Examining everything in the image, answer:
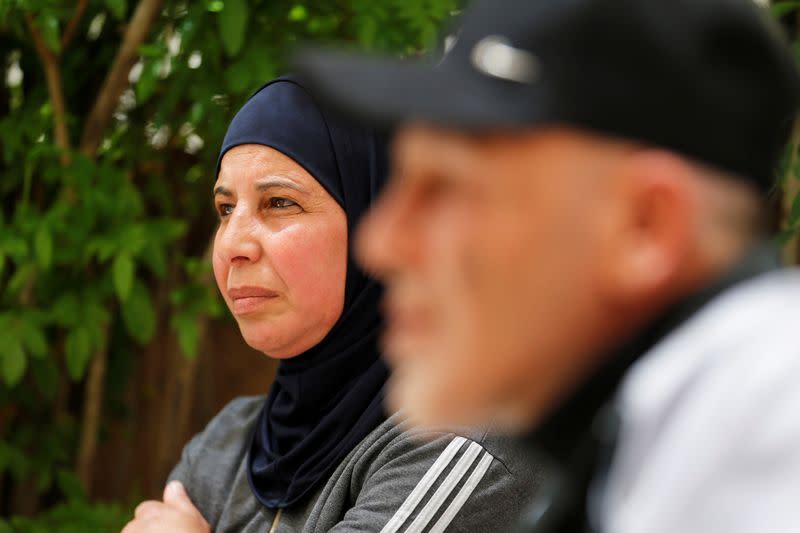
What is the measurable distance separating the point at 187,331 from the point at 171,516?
0.66 meters

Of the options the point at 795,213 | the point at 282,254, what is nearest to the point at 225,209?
the point at 282,254

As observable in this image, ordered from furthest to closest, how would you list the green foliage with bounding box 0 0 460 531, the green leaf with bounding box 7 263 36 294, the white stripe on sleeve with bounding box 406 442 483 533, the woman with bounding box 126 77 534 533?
the green leaf with bounding box 7 263 36 294 → the green foliage with bounding box 0 0 460 531 → the woman with bounding box 126 77 534 533 → the white stripe on sleeve with bounding box 406 442 483 533

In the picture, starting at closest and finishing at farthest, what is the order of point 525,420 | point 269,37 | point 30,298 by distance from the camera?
point 525,420 < point 269,37 < point 30,298

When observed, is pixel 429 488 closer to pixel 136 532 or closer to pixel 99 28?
pixel 136 532

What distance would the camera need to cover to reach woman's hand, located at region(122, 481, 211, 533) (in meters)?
1.60

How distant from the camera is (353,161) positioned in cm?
157

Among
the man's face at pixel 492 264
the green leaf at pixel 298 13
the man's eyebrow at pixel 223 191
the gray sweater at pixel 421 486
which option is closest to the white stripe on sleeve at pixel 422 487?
the gray sweater at pixel 421 486

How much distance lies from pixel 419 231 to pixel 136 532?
1144mm

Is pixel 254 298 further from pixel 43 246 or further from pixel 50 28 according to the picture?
pixel 50 28

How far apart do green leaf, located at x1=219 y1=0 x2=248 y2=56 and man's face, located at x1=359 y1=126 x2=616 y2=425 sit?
1.48 m

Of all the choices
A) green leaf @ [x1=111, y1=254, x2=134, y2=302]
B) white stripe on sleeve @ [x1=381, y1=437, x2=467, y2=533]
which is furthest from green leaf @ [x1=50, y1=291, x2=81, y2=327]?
white stripe on sleeve @ [x1=381, y1=437, x2=467, y2=533]

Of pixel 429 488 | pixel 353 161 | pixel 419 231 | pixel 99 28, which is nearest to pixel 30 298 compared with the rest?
pixel 99 28

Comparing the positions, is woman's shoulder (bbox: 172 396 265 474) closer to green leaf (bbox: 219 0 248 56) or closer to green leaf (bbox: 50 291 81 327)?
green leaf (bbox: 50 291 81 327)

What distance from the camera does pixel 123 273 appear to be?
2.09 meters
